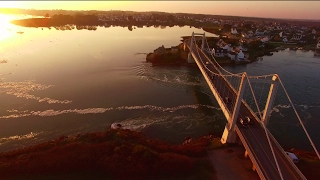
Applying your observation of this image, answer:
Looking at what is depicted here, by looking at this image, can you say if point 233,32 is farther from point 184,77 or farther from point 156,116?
Answer: point 156,116

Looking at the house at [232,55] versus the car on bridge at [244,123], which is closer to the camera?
the car on bridge at [244,123]

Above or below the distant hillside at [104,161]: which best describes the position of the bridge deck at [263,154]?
above

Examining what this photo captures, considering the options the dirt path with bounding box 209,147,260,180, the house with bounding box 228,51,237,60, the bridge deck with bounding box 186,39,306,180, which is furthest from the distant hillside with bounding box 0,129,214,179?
the house with bounding box 228,51,237,60

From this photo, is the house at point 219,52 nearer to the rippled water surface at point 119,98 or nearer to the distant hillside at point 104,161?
the rippled water surface at point 119,98

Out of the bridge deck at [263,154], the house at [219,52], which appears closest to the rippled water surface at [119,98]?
the bridge deck at [263,154]

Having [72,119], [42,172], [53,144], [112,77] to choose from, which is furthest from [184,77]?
[42,172]
